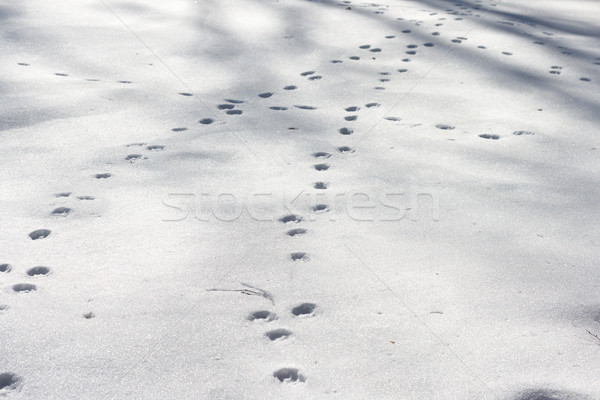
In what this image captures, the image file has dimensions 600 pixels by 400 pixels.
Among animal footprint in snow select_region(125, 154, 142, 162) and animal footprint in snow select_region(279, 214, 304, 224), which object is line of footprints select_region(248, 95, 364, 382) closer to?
animal footprint in snow select_region(279, 214, 304, 224)

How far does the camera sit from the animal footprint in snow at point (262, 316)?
1996 mm

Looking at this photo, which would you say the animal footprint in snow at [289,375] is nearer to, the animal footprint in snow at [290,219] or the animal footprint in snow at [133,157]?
the animal footprint in snow at [290,219]

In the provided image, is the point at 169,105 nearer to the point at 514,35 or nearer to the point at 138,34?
the point at 138,34

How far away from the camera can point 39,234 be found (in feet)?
7.97

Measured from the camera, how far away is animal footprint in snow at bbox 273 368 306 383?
1.74 m

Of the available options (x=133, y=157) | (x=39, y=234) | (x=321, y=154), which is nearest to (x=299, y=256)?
(x=321, y=154)

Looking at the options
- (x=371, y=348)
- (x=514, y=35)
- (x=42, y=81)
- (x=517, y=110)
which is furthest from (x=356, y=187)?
A: (x=514, y=35)

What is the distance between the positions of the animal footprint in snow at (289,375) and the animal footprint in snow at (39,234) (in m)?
1.26

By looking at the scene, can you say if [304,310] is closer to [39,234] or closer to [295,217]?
[295,217]

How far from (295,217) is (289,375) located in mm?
994

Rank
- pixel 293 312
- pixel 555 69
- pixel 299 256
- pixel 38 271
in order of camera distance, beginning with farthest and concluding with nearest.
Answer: pixel 555 69, pixel 299 256, pixel 38 271, pixel 293 312

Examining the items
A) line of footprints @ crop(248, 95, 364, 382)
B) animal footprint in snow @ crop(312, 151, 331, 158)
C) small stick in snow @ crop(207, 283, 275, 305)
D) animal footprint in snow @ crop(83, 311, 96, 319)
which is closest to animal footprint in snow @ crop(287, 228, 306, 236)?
line of footprints @ crop(248, 95, 364, 382)

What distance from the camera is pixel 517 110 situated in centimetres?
388

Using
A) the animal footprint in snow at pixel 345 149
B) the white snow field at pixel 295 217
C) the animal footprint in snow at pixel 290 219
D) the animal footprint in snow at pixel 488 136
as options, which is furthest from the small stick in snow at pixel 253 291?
the animal footprint in snow at pixel 488 136
